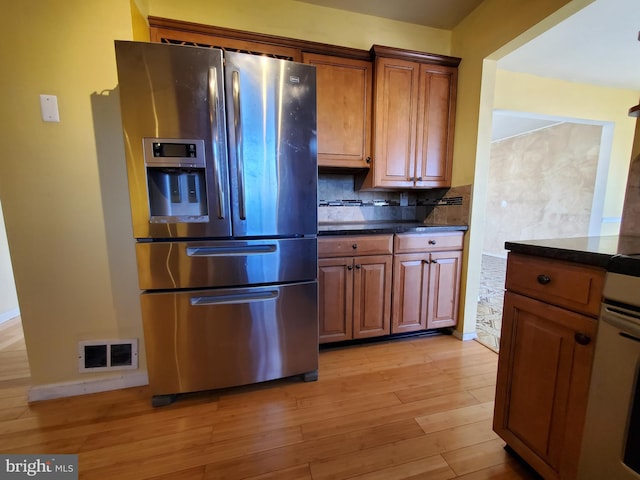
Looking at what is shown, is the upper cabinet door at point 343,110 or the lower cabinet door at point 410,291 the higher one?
the upper cabinet door at point 343,110

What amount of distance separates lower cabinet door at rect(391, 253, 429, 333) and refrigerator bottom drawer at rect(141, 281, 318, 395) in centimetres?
76

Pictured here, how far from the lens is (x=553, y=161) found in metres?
4.49

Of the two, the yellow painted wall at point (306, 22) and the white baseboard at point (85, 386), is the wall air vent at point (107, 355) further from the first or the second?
the yellow painted wall at point (306, 22)

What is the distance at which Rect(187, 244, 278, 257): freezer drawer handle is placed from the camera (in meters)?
1.32

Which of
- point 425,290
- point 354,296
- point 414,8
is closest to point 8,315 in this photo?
point 354,296

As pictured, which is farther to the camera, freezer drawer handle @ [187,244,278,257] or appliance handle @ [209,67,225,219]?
freezer drawer handle @ [187,244,278,257]

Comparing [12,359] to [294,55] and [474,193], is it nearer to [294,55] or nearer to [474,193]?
[294,55]

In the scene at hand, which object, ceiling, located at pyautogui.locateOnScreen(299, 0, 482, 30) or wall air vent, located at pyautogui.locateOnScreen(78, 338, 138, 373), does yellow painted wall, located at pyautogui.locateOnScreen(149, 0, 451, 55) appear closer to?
ceiling, located at pyautogui.locateOnScreen(299, 0, 482, 30)

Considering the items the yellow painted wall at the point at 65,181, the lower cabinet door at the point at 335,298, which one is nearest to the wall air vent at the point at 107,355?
the yellow painted wall at the point at 65,181

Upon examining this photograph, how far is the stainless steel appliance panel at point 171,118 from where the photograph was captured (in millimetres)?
1176

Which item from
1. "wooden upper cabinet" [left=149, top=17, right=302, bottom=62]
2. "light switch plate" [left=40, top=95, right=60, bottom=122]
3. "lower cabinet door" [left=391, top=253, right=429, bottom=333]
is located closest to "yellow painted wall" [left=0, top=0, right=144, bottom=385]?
"light switch plate" [left=40, top=95, right=60, bottom=122]

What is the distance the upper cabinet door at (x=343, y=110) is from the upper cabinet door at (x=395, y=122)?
0.09 m

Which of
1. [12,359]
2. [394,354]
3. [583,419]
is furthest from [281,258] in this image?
[12,359]

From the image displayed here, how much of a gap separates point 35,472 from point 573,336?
82.7 inches
